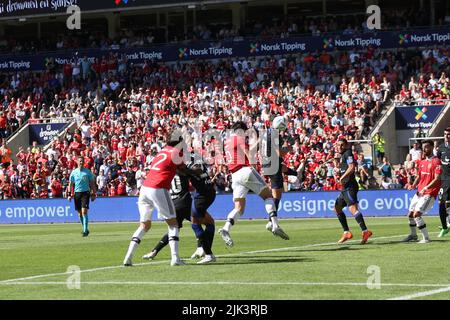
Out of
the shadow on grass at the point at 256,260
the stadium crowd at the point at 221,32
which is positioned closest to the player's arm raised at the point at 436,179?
the shadow on grass at the point at 256,260

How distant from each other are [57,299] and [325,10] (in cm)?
4829

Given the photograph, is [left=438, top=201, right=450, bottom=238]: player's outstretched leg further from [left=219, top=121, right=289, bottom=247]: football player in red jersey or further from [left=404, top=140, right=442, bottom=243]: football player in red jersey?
[left=219, top=121, right=289, bottom=247]: football player in red jersey

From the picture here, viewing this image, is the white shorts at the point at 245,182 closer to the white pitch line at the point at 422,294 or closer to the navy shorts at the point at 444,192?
the navy shorts at the point at 444,192

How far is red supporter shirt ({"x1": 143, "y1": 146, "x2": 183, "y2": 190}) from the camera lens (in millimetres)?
17109

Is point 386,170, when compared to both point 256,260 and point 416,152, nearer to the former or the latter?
point 416,152

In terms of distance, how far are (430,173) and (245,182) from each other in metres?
4.08

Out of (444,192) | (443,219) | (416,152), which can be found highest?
(444,192)

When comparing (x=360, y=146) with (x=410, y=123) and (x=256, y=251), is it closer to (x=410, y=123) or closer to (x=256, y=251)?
(x=410, y=123)

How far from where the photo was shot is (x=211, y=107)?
5016 centimetres

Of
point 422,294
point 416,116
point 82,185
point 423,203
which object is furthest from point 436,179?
point 416,116

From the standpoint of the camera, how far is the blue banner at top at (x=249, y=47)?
51.5 m

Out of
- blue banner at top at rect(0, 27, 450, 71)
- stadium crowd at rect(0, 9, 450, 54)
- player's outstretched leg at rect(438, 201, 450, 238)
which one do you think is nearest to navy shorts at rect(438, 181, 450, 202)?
player's outstretched leg at rect(438, 201, 450, 238)

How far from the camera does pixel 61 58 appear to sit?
62.0m
